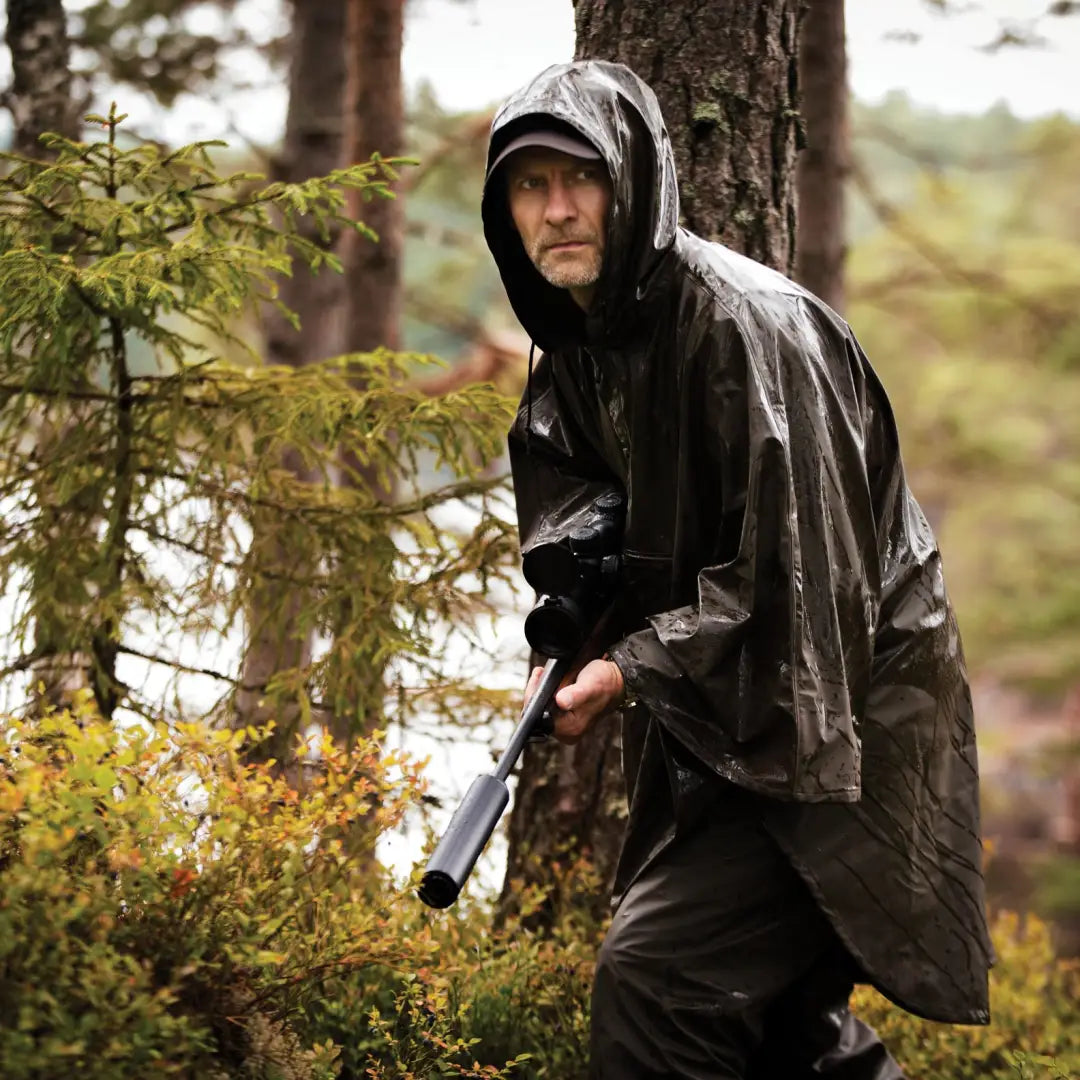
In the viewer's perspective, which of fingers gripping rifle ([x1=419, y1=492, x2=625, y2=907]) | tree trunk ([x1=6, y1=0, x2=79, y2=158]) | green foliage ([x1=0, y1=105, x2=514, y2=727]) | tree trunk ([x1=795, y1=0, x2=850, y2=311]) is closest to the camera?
fingers gripping rifle ([x1=419, y1=492, x2=625, y2=907])

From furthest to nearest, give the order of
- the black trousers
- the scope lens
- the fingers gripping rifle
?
the scope lens, the black trousers, the fingers gripping rifle

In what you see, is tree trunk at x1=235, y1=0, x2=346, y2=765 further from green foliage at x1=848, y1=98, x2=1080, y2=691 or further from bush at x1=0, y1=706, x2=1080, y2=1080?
bush at x1=0, y1=706, x2=1080, y2=1080

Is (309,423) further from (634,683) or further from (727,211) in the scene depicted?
(634,683)

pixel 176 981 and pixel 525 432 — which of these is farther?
pixel 525 432

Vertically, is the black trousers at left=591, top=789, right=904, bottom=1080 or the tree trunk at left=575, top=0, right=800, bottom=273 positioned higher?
the tree trunk at left=575, top=0, right=800, bottom=273

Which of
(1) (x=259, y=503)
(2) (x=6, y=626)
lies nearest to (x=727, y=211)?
(1) (x=259, y=503)

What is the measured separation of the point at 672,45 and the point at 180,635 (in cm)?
265

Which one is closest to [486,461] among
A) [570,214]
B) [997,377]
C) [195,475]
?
[195,475]

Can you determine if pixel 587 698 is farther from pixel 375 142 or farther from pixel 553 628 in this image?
pixel 375 142

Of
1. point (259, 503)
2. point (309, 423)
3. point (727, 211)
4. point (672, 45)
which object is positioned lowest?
point (259, 503)

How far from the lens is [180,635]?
4.94 meters

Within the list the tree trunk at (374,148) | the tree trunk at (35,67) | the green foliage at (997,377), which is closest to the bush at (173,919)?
the tree trunk at (35,67)

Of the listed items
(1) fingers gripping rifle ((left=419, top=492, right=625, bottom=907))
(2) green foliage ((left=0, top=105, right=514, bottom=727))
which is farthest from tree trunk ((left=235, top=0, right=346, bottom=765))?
(1) fingers gripping rifle ((left=419, top=492, right=625, bottom=907))

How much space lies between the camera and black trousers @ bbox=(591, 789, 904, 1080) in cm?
308
